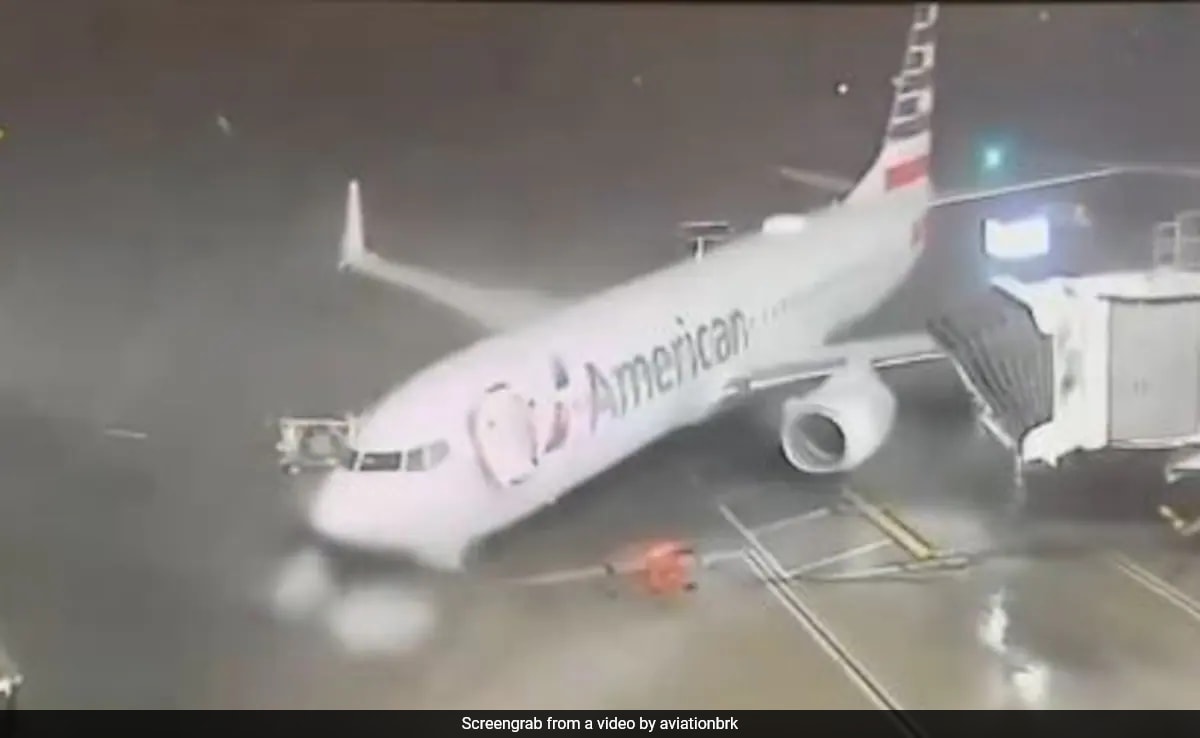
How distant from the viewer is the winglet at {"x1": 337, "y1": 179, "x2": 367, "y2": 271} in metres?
1.31

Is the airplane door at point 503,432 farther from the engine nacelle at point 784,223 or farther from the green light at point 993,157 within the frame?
the green light at point 993,157

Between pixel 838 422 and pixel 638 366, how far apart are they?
0.54ft

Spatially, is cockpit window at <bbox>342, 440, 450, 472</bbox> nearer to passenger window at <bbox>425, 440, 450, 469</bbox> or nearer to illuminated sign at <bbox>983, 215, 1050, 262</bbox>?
passenger window at <bbox>425, 440, 450, 469</bbox>

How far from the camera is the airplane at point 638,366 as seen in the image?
1.25 meters

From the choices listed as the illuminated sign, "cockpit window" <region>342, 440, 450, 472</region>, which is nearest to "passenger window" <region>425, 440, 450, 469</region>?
"cockpit window" <region>342, 440, 450, 472</region>

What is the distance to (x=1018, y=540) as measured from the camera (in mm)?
1323

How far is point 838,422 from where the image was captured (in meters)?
1.32

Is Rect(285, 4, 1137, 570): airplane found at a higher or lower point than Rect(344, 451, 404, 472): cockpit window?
higher

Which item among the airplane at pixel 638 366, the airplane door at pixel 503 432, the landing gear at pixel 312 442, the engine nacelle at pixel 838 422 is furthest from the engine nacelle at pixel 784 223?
the landing gear at pixel 312 442

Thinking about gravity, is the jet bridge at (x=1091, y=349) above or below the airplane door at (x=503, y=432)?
above

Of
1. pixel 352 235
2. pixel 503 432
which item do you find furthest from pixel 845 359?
pixel 352 235

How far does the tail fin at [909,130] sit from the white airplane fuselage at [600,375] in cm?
1

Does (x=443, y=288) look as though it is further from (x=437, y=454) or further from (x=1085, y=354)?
(x=1085, y=354)
